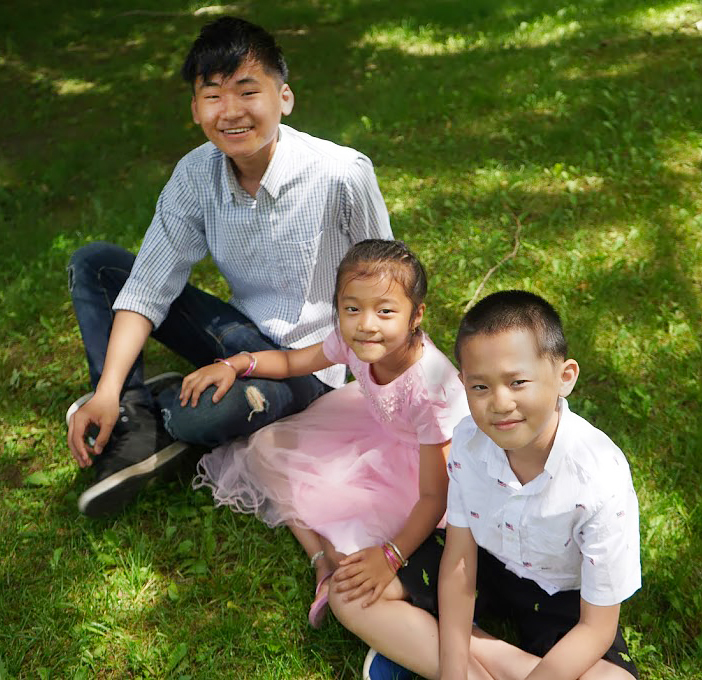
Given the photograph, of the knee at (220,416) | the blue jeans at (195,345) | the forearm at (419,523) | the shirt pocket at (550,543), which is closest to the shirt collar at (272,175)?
the blue jeans at (195,345)

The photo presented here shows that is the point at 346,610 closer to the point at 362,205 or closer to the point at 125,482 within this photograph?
the point at 125,482

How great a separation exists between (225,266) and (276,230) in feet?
0.96

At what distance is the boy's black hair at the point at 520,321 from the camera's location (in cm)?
187

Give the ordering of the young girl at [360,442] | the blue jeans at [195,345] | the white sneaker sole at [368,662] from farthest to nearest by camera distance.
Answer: the blue jeans at [195,345] → the young girl at [360,442] → the white sneaker sole at [368,662]

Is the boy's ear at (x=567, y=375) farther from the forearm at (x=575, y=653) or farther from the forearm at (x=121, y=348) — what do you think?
the forearm at (x=121, y=348)

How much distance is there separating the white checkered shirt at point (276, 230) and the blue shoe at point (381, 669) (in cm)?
111

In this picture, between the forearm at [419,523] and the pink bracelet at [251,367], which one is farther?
the pink bracelet at [251,367]

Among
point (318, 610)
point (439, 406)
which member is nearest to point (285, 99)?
point (439, 406)

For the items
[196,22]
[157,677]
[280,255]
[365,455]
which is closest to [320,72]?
[196,22]

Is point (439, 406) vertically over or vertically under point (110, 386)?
over

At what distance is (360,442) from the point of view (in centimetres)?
279

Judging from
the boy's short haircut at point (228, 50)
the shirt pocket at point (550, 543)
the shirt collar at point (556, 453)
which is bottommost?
the shirt pocket at point (550, 543)

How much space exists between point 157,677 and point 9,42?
685 cm

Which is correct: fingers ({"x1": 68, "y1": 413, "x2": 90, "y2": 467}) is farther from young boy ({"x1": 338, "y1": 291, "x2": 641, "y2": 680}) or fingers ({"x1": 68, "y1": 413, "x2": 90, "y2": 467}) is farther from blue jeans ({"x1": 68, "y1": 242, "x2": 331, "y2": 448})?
young boy ({"x1": 338, "y1": 291, "x2": 641, "y2": 680})
